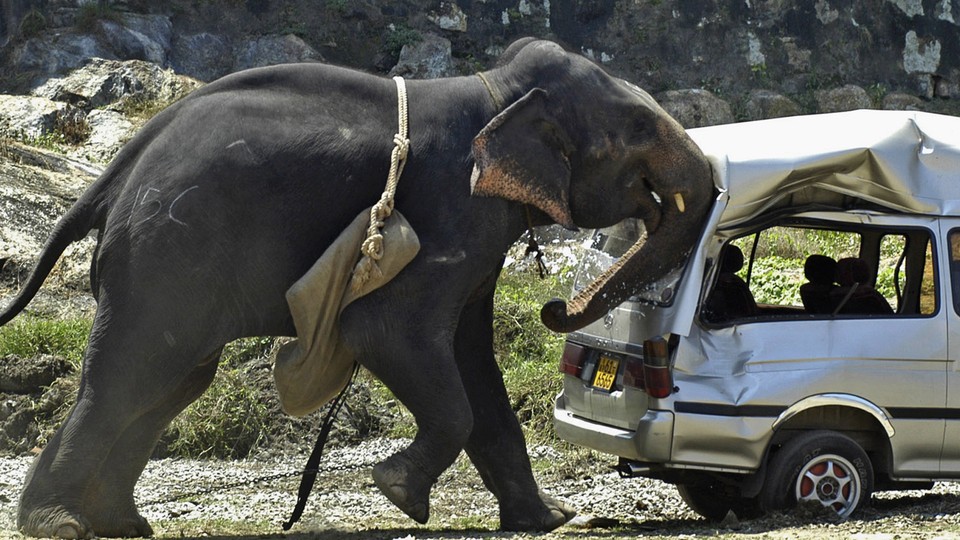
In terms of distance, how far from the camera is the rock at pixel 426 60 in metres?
19.7

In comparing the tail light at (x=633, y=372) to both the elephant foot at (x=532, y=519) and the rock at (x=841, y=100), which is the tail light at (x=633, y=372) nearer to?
the elephant foot at (x=532, y=519)

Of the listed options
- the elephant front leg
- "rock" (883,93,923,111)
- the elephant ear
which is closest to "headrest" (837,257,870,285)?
the elephant ear

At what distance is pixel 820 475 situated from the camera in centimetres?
759

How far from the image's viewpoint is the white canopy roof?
752cm

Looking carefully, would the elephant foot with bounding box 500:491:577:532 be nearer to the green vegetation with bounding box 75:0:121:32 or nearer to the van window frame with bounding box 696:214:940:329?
the van window frame with bounding box 696:214:940:329

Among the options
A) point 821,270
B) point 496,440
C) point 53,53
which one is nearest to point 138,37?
point 53,53

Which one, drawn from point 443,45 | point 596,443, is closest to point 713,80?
point 443,45

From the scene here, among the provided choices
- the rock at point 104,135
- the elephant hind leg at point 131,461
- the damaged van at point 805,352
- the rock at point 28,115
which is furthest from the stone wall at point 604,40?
the damaged van at point 805,352

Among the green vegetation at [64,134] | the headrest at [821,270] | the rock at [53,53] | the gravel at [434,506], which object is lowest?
the gravel at [434,506]

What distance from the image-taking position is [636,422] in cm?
760

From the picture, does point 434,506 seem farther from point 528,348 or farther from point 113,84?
point 113,84

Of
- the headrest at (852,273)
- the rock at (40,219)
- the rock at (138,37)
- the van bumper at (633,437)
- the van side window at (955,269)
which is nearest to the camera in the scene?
the van bumper at (633,437)

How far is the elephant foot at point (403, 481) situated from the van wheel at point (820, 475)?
184cm

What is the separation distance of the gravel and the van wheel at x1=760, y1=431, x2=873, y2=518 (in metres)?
0.12
